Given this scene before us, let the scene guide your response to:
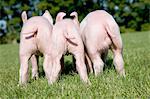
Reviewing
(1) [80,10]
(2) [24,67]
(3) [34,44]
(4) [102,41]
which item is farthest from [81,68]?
(1) [80,10]

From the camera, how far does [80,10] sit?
57.0 metres

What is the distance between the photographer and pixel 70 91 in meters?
5.71

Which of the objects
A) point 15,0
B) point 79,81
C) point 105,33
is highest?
point 105,33

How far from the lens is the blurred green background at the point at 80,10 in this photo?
54.8 meters

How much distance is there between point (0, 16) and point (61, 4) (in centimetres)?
933

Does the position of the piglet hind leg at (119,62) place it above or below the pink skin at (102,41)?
below

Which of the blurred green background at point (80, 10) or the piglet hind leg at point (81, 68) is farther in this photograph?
the blurred green background at point (80, 10)

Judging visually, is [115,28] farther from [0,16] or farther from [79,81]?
[0,16]

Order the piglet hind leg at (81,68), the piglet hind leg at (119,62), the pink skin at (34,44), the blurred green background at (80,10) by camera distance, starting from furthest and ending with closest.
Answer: the blurred green background at (80,10)
the piglet hind leg at (119,62)
the pink skin at (34,44)
the piglet hind leg at (81,68)

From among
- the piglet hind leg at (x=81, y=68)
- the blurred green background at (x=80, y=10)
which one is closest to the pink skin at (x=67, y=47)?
the piglet hind leg at (x=81, y=68)

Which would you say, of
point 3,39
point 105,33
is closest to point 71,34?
point 105,33

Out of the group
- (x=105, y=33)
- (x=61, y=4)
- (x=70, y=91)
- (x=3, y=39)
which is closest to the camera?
(x=70, y=91)

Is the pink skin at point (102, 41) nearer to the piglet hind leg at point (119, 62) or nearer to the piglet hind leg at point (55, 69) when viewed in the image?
the piglet hind leg at point (119, 62)

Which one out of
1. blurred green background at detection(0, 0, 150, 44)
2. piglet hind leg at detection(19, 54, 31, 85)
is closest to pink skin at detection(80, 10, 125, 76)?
piglet hind leg at detection(19, 54, 31, 85)
